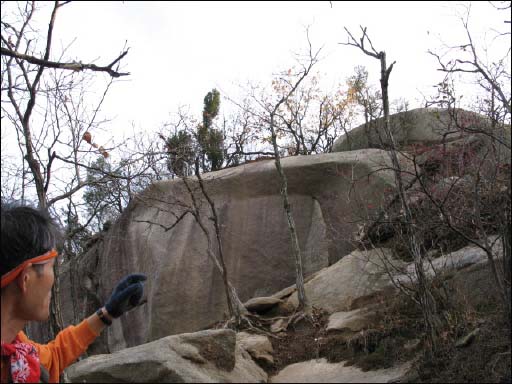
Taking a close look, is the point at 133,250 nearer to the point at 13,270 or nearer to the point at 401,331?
the point at 401,331

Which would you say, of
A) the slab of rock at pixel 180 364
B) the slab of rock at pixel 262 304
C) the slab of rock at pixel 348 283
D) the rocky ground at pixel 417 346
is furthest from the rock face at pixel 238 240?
the slab of rock at pixel 180 364

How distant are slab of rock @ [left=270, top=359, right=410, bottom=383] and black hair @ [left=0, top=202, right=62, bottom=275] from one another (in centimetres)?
171

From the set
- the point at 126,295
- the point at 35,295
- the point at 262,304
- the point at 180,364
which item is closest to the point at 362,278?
the point at 262,304

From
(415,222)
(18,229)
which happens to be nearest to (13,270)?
(18,229)

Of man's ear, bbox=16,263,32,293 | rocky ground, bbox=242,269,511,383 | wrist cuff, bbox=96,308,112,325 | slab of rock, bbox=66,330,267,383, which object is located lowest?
rocky ground, bbox=242,269,511,383

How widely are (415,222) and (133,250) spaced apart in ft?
27.6

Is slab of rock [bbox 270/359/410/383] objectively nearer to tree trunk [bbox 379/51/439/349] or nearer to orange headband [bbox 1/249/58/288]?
tree trunk [bbox 379/51/439/349]

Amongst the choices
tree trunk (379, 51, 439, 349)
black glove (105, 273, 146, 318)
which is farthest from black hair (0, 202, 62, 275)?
tree trunk (379, 51, 439, 349)

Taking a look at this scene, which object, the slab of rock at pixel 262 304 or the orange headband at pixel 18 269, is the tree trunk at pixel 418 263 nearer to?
the orange headband at pixel 18 269

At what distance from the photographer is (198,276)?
36.4ft

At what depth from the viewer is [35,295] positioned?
1.74 m

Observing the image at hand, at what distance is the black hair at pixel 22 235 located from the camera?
66.7 inches

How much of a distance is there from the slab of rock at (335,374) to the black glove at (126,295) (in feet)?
4.45

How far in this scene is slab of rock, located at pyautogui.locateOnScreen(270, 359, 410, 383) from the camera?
10.3ft
